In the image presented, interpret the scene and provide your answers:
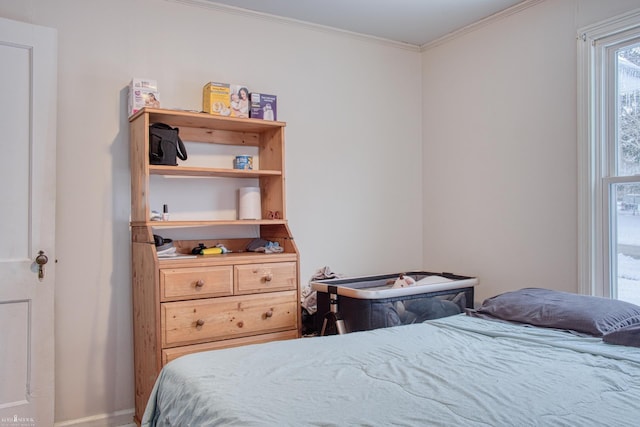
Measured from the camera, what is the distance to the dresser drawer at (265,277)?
274 centimetres

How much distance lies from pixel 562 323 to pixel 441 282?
94 centimetres

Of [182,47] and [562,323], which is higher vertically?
[182,47]

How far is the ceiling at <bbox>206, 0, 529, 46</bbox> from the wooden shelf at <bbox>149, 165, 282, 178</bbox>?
3.47 ft

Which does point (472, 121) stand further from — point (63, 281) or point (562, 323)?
point (63, 281)

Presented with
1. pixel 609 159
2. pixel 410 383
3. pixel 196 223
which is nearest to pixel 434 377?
pixel 410 383

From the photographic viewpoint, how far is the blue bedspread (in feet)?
4.54

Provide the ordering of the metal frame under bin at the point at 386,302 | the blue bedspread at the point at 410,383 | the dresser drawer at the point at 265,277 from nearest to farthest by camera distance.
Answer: the blue bedspread at the point at 410,383, the dresser drawer at the point at 265,277, the metal frame under bin at the point at 386,302

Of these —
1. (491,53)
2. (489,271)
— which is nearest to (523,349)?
(489,271)

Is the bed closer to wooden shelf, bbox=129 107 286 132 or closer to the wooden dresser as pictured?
the wooden dresser

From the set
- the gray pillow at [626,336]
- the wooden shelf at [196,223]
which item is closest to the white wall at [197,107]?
the wooden shelf at [196,223]

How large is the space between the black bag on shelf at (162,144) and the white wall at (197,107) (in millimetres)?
307

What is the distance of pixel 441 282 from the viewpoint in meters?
3.18

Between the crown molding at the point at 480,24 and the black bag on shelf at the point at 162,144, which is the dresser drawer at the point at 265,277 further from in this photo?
the crown molding at the point at 480,24

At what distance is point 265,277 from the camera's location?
2.82 meters
